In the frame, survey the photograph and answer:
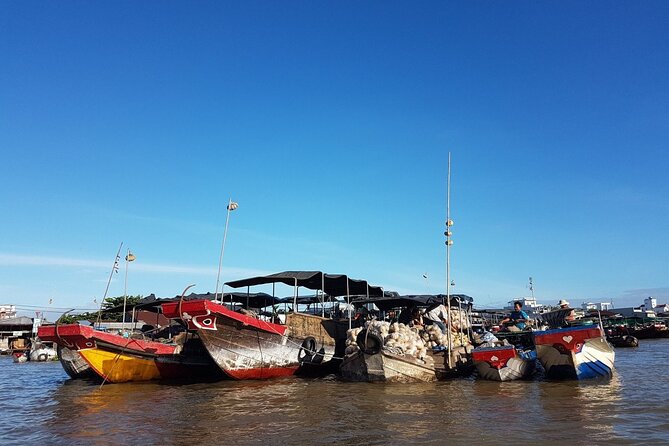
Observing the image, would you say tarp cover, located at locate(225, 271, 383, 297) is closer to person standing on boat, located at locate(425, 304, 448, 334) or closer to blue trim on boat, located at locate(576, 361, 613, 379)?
person standing on boat, located at locate(425, 304, 448, 334)

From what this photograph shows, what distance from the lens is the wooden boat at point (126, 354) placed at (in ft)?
55.5

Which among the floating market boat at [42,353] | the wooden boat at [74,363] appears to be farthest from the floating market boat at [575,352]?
the floating market boat at [42,353]

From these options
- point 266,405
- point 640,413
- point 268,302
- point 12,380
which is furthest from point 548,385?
point 12,380

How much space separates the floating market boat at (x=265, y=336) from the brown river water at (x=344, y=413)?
2.76 ft

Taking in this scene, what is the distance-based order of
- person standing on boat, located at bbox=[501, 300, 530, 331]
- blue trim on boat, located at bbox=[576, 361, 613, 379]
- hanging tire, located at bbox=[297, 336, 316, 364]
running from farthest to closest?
1. person standing on boat, located at bbox=[501, 300, 530, 331]
2. hanging tire, located at bbox=[297, 336, 316, 364]
3. blue trim on boat, located at bbox=[576, 361, 613, 379]

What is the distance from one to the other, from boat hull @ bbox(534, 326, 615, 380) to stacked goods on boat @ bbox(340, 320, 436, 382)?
3.78 metres

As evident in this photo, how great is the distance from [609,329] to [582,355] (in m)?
36.6

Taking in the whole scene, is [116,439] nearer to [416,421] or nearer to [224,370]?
[416,421]

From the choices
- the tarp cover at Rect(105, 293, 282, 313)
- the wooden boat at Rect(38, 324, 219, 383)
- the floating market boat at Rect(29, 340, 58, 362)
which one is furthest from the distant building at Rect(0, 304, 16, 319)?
the wooden boat at Rect(38, 324, 219, 383)

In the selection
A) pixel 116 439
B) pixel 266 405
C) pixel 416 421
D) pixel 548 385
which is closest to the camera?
pixel 116 439

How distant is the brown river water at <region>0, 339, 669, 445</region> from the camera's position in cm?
902

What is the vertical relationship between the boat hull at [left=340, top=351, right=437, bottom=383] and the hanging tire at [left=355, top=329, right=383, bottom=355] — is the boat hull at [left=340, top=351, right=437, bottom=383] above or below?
below

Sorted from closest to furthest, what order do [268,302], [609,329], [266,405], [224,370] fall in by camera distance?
[266,405] → [224,370] → [268,302] → [609,329]

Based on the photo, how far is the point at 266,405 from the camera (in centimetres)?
1239
